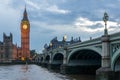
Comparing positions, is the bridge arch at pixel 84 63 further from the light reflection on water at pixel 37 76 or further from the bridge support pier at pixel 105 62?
the bridge support pier at pixel 105 62

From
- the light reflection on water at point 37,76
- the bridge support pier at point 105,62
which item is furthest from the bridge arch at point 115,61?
the light reflection on water at point 37,76

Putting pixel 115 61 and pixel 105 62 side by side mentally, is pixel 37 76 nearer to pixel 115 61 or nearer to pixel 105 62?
pixel 105 62

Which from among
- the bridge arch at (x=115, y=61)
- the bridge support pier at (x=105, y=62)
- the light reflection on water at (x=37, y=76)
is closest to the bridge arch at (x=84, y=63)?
the light reflection on water at (x=37, y=76)

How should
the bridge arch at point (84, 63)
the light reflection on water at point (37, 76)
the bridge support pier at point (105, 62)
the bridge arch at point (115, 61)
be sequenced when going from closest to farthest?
the bridge arch at point (115, 61), the bridge support pier at point (105, 62), the light reflection on water at point (37, 76), the bridge arch at point (84, 63)

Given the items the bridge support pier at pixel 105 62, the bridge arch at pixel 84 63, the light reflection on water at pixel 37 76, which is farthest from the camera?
the bridge arch at pixel 84 63

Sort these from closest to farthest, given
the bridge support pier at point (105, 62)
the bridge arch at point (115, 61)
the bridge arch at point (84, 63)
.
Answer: the bridge arch at point (115, 61)
the bridge support pier at point (105, 62)
the bridge arch at point (84, 63)

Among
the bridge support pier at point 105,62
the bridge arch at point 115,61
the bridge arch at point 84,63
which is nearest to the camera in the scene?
the bridge arch at point 115,61

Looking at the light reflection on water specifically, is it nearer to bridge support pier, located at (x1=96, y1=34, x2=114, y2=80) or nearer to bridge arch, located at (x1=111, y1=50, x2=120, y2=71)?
bridge support pier, located at (x1=96, y1=34, x2=114, y2=80)

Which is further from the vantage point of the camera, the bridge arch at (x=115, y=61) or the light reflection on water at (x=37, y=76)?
the light reflection on water at (x=37, y=76)

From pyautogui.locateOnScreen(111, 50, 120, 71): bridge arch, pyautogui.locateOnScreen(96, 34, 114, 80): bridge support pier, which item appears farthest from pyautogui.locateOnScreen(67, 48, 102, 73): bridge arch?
pyautogui.locateOnScreen(111, 50, 120, 71): bridge arch

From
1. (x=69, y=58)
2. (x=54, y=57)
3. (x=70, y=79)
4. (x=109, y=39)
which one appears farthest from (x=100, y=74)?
(x=54, y=57)

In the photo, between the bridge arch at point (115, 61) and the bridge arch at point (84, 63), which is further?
the bridge arch at point (84, 63)

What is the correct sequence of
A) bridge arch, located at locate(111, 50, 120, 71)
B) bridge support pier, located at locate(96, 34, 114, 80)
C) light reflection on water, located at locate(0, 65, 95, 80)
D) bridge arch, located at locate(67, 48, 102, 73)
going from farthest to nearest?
bridge arch, located at locate(67, 48, 102, 73) → light reflection on water, located at locate(0, 65, 95, 80) → bridge support pier, located at locate(96, 34, 114, 80) → bridge arch, located at locate(111, 50, 120, 71)

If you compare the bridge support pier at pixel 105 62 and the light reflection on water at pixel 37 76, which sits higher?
the bridge support pier at pixel 105 62
